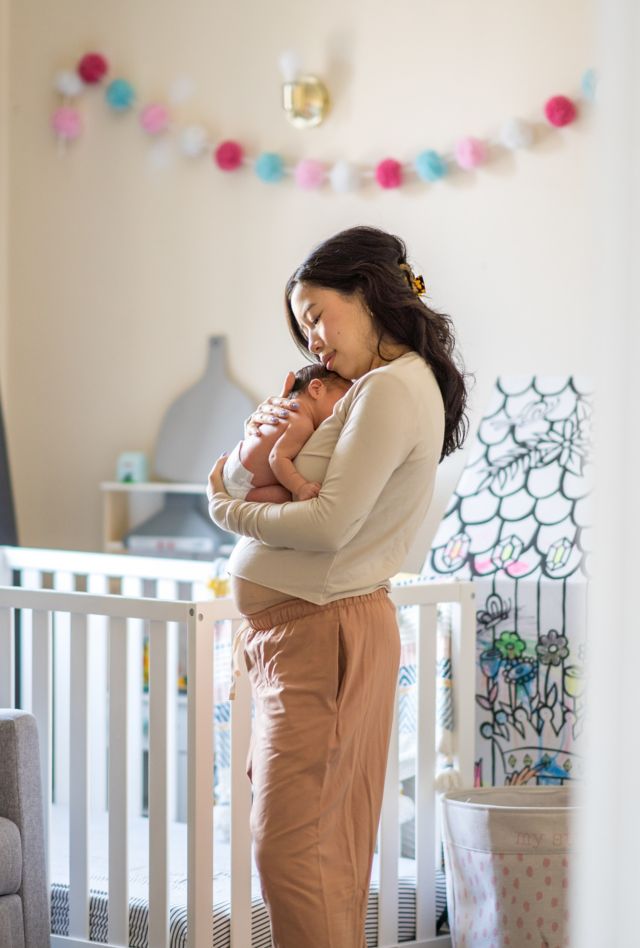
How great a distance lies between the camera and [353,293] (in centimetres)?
157

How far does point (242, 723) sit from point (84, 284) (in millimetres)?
1838

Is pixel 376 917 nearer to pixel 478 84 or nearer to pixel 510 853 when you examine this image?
pixel 510 853

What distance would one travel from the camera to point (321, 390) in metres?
1.64

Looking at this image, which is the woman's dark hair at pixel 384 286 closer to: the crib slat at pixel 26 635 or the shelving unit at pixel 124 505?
the crib slat at pixel 26 635

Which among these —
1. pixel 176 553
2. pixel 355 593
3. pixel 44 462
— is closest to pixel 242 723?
pixel 355 593

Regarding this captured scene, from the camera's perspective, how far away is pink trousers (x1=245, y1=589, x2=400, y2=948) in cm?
152

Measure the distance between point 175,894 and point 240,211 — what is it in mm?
1834

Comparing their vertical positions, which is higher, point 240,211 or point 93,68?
point 93,68

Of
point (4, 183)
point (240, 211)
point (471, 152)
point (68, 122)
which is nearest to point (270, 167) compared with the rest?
point (240, 211)

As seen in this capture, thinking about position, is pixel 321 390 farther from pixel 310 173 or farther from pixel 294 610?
pixel 310 173

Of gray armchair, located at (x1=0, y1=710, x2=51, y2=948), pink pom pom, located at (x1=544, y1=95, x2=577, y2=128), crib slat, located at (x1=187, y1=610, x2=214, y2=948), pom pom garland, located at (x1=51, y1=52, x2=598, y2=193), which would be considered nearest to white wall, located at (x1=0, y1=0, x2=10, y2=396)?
pom pom garland, located at (x1=51, y1=52, x2=598, y2=193)

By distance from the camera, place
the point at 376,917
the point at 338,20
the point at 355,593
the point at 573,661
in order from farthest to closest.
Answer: the point at 338,20 < the point at 573,661 < the point at 376,917 < the point at 355,593

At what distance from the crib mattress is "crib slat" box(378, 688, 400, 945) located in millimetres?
25

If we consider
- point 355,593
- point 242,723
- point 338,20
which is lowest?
point 242,723
